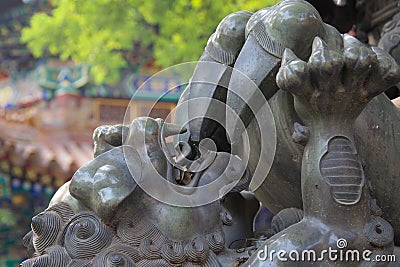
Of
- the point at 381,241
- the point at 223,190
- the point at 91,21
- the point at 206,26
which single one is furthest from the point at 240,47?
the point at 91,21

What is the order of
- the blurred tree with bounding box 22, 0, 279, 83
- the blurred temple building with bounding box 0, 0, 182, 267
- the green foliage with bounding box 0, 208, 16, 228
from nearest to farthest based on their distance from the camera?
the blurred tree with bounding box 22, 0, 279, 83
the blurred temple building with bounding box 0, 0, 182, 267
the green foliage with bounding box 0, 208, 16, 228

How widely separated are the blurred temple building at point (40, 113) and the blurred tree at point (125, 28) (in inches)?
15.1

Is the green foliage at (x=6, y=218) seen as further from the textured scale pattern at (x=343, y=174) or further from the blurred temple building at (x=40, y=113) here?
the textured scale pattern at (x=343, y=174)

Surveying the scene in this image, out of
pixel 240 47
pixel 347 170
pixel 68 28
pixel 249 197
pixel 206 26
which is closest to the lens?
pixel 347 170

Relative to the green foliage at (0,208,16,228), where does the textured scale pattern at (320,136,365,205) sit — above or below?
above

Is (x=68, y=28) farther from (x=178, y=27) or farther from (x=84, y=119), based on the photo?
(x=84, y=119)

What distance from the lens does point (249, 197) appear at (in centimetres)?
147

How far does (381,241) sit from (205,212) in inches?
12.3

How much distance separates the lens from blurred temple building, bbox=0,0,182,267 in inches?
219

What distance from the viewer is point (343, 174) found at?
3.32ft
